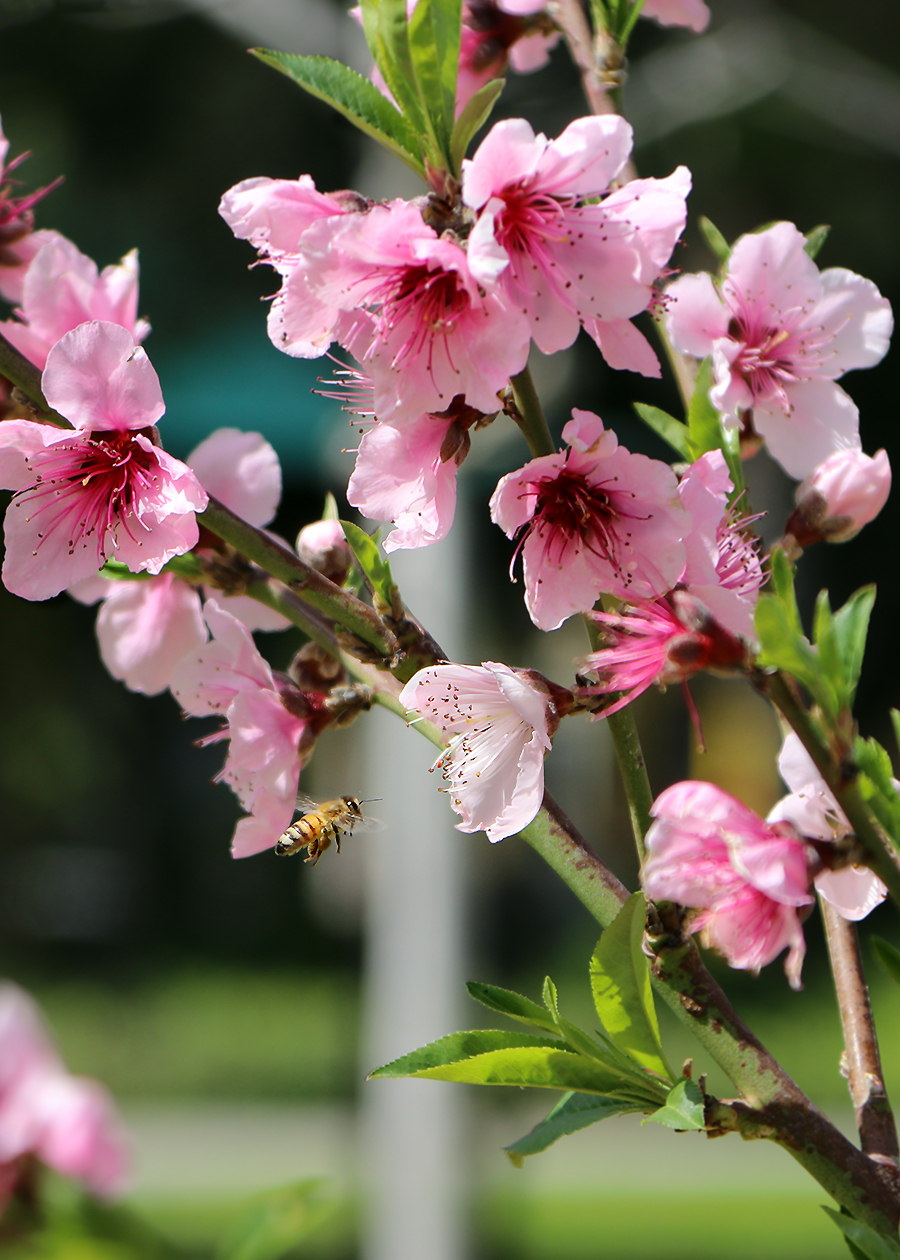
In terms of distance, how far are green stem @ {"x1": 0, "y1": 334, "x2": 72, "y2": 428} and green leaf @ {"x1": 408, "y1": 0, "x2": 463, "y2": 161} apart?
263 millimetres

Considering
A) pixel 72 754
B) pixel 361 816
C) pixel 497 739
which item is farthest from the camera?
pixel 72 754

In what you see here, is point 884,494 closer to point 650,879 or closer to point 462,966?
point 650,879

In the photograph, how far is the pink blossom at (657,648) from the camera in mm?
635

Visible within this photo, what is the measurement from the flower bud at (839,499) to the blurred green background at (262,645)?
249 inches

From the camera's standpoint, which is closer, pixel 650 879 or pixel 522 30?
pixel 650 879

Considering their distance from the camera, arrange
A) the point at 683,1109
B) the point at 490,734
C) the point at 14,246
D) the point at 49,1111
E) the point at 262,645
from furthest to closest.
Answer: the point at 262,645 < the point at 49,1111 < the point at 14,246 < the point at 490,734 < the point at 683,1109

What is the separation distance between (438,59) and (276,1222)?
86cm

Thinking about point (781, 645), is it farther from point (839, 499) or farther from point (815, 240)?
point (815, 240)

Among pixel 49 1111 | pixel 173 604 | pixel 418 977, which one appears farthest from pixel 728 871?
pixel 418 977

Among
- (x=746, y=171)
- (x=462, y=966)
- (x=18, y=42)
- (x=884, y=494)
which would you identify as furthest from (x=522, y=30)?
(x=18, y=42)

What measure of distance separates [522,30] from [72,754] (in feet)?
37.6

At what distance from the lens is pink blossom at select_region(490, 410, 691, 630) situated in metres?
0.71

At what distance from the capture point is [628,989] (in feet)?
2.44

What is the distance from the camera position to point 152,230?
37.5 feet
